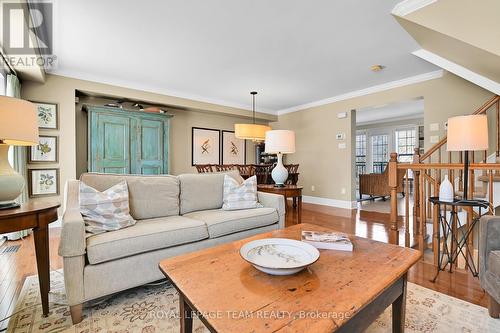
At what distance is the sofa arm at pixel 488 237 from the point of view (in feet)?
4.70

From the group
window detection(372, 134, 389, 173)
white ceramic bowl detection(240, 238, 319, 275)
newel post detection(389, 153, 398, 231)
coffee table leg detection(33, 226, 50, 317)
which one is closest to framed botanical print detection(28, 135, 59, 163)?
coffee table leg detection(33, 226, 50, 317)

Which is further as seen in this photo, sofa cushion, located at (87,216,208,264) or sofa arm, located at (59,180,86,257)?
sofa cushion, located at (87,216,208,264)

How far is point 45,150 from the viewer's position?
3.41 m

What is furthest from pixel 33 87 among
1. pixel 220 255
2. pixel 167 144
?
pixel 220 255

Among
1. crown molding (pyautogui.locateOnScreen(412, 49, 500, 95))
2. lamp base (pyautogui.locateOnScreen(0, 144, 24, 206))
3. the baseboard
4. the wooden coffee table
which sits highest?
crown molding (pyautogui.locateOnScreen(412, 49, 500, 95))

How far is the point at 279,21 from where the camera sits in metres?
2.41

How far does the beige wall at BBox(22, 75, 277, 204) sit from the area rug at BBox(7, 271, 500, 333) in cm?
248

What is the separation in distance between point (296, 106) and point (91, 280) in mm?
5450

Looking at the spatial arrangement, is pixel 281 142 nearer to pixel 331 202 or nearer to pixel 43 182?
pixel 331 202

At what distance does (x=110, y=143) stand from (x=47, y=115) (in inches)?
34.4

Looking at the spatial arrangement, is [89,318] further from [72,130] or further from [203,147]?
[203,147]

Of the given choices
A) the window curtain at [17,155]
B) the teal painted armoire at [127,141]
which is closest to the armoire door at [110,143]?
the teal painted armoire at [127,141]

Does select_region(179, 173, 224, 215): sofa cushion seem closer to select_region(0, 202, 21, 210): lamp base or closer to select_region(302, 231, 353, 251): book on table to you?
select_region(0, 202, 21, 210): lamp base

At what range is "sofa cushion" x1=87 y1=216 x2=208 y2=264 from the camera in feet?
4.87
